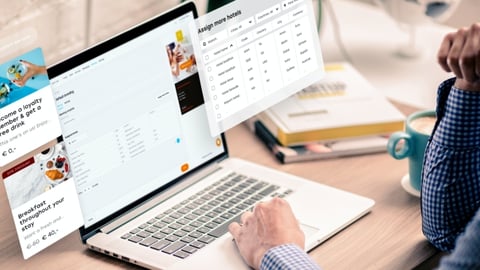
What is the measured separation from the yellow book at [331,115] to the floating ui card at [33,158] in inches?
17.7

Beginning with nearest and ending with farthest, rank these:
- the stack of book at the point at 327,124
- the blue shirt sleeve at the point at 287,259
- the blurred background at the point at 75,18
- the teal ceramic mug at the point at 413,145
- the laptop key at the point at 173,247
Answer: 1. the blue shirt sleeve at the point at 287,259
2. the laptop key at the point at 173,247
3. the teal ceramic mug at the point at 413,145
4. the stack of book at the point at 327,124
5. the blurred background at the point at 75,18

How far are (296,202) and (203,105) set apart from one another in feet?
0.69

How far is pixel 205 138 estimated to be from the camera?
1408 mm

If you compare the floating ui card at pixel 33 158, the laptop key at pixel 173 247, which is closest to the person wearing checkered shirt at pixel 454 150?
the laptop key at pixel 173 247

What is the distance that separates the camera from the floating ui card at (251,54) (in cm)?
133

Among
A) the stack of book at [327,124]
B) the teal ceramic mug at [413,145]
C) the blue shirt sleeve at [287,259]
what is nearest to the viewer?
the blue shirt sleeve at [287,259]

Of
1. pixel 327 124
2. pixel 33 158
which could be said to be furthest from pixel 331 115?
pixel 33 158

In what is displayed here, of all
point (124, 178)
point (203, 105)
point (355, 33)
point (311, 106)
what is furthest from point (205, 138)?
point (355, 33)

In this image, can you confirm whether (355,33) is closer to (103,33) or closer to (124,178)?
(103,33)

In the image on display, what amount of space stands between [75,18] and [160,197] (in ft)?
2.14

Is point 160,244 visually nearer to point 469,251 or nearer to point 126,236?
point 126,236

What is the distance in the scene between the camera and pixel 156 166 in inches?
52.8

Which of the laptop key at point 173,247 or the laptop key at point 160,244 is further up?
the laptop key at point 160,244

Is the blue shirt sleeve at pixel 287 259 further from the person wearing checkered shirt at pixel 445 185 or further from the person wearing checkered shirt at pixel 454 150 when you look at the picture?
the person wearing checkered shirt at pixel 454 150
